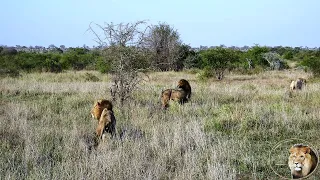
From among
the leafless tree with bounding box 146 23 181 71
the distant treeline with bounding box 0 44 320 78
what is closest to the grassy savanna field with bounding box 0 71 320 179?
the distant treeline with bounding box 0 44 320 78

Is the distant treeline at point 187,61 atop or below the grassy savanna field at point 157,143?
atop

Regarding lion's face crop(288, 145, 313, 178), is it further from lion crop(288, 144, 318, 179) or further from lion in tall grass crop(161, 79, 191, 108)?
lion in tall grass crop(161, 79, 191, 108)

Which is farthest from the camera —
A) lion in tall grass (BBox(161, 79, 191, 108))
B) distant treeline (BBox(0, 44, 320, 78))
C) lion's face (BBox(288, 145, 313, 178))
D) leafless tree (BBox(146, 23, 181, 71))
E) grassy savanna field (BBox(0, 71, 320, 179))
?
leafless tree (BBox(146, 23, 181, 71))

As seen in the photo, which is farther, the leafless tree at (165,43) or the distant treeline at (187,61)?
the leafless tree at (165,43)

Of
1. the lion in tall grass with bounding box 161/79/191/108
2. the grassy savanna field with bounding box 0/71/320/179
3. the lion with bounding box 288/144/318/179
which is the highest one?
the lion with bounding box 288/144/318/179

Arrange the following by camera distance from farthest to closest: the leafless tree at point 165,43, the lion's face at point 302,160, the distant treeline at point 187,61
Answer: the leafless tree at point 165,43 < the distant treeline at point 187,61 < the lion's face at point 302,160

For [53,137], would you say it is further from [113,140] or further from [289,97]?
[289,97]

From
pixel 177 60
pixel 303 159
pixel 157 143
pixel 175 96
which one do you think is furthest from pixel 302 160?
pixel 177 60

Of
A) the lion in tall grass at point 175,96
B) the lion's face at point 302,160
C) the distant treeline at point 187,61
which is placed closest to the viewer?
the lion's face at point 302,160

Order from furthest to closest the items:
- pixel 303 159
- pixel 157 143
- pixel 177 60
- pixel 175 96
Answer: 1. pixel 177 60
2. pixel 175 96
3. pixel 157 143
4. pixel 303 159

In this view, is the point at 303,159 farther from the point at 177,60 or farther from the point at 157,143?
the point at 177,60

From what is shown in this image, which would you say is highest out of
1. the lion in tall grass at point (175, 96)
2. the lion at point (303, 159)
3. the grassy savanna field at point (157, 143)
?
the lion at point (303, 159)

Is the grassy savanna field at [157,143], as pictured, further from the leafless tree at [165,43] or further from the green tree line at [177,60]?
the leafless tree at [165,43]

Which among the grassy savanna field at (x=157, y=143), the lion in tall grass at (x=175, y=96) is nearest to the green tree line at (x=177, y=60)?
the lion in tall grass at (x=175, y=96)
